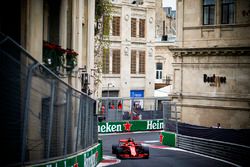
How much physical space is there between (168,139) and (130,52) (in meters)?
22.8

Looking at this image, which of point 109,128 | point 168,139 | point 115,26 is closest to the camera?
point 168,139

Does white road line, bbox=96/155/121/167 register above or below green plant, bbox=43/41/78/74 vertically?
below

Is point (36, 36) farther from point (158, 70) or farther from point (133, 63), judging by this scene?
point (158, 70)

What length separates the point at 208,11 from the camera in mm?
31531

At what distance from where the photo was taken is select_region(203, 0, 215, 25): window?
31.3m

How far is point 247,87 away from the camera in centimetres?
2928

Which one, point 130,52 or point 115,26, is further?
point 130,52

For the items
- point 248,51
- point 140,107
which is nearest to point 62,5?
point 248,51

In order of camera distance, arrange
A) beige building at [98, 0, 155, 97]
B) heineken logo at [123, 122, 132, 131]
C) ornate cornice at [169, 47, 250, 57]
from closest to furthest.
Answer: ornate cornice at [169, 47, 250, 57], heineken logo at [123, 122, 132, 131], beige building at [98, 0, 155, 97]

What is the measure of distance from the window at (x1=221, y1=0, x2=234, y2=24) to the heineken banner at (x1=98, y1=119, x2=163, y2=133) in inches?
429

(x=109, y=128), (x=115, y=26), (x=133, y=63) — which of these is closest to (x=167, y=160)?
(x=109, y=128)

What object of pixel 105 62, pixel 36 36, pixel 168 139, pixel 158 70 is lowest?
pixel 168 139

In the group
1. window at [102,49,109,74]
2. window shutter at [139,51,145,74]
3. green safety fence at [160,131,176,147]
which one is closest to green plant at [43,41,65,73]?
green safety fence at [160,131,176,147]

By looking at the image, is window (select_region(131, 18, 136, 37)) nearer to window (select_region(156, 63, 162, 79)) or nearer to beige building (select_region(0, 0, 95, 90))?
window (select_region(156, 63, 162, 79))
